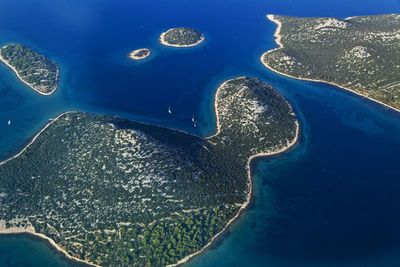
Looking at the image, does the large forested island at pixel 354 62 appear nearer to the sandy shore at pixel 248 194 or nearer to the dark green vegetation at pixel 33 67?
the sandy shore at pixel 248 194

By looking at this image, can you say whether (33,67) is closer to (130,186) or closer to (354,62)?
(130,186)

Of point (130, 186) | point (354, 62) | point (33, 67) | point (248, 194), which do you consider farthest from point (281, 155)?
point (33, 67)

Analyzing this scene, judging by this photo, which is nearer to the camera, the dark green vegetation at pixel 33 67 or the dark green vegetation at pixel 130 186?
the dark green vegetation at pixel 130 186

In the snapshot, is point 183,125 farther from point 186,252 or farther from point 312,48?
point 312,48

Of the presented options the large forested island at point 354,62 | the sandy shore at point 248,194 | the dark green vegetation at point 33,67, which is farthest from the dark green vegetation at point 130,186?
the large forested island at point 354,62

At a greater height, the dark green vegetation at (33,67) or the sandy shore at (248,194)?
the dark green vegetation at (33,67)

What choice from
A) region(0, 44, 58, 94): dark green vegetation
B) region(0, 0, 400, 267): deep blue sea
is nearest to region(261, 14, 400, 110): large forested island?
region(0, 0, 400, 267): deep blue sea

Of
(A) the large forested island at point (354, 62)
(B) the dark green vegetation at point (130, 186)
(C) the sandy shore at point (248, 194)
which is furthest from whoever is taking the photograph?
(A) the large forested island at point (354, 62)
